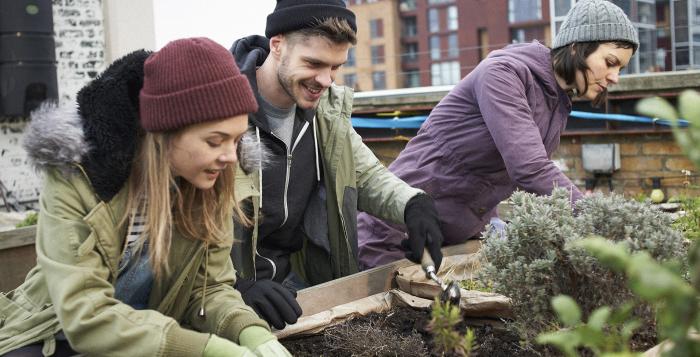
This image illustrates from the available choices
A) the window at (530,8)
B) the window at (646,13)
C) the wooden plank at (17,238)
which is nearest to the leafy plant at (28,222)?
the wooden plank at (17,238)

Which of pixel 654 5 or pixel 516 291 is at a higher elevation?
pixel 654 5

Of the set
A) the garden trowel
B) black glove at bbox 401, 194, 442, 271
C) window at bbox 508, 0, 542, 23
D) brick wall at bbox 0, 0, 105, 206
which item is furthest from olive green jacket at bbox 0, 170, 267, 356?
window at bbox 508, 0, 542, 23

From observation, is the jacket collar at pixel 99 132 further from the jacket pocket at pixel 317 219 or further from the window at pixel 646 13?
the window at pixel 646 13

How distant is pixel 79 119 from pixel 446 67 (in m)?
10.4

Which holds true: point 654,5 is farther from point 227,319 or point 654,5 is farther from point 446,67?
point 227,319

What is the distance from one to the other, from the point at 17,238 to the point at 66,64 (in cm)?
315

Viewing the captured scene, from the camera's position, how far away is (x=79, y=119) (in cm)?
185

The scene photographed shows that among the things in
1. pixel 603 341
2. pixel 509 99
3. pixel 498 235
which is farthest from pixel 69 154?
pixel 509 99

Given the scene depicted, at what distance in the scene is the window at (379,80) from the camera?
13.0m

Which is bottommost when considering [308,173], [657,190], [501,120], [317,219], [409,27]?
[657,190]

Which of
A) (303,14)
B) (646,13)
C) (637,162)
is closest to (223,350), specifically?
Result: (303,14)

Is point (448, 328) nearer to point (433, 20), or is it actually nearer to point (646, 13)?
point (646, 13)

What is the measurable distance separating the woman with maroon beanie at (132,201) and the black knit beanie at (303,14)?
2.64 ft

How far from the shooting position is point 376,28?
3225 centimetres
